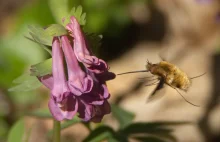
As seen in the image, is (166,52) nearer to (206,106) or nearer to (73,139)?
(206,106)

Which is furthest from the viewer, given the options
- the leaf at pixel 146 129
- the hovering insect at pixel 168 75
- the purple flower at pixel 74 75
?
the leaf at pixel 146 129

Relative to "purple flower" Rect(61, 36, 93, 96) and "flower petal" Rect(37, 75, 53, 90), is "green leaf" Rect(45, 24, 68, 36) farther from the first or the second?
"flower petal" Rect(37, 75, 53, 90)

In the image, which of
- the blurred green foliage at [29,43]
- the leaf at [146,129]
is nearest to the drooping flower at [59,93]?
the leaf at [146,129]

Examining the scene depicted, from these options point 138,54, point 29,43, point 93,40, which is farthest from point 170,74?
point 138,54

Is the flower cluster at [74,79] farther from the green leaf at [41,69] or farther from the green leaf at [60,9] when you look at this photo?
the green leaf at [60,9]

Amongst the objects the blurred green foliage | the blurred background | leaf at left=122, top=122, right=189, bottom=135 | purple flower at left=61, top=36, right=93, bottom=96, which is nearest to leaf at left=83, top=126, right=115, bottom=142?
leaf at left=122, top=122, right=189, bottom=135
